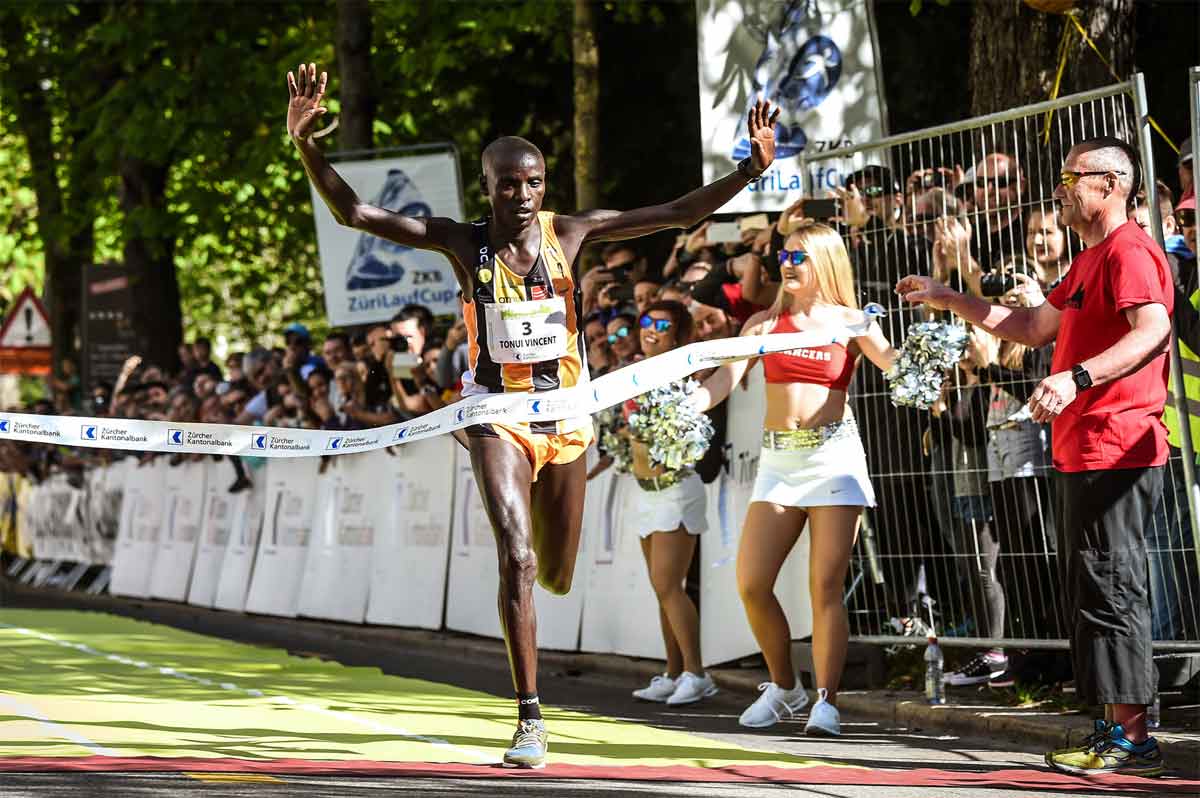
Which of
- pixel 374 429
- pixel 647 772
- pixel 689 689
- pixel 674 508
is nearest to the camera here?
pixel 647 772

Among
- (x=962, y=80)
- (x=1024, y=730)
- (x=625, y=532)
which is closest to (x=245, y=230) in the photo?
(x=962, y=80)

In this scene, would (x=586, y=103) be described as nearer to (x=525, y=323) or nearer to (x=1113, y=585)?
(x=525, y=323)

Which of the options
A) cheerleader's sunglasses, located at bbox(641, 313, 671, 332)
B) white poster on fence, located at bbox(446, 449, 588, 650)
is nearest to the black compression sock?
cheerleader's sunglasses, located at bbox(641, 313, 671, 332)

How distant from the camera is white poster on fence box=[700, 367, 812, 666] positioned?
11477 mm

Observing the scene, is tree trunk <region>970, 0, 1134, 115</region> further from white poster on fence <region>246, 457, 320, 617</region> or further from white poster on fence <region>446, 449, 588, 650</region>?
white poster on fence <region>246, 457, 320, 617</region>

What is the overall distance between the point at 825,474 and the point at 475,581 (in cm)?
608

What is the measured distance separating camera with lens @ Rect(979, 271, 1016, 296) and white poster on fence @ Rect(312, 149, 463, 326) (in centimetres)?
867

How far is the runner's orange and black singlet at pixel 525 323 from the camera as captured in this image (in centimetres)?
812

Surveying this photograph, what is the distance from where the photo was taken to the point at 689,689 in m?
11.1

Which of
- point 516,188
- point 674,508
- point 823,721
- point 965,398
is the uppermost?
point 516,188

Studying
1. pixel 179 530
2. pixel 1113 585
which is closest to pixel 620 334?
pixel 1113 585

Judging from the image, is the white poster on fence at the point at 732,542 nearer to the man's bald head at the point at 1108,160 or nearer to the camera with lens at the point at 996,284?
the camera with lens at the point at 996,284

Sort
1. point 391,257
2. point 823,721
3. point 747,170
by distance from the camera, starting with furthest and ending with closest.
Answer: point 391,257 → point 823,721 → point 747,170

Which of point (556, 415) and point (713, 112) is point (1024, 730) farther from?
point (713, 112)
